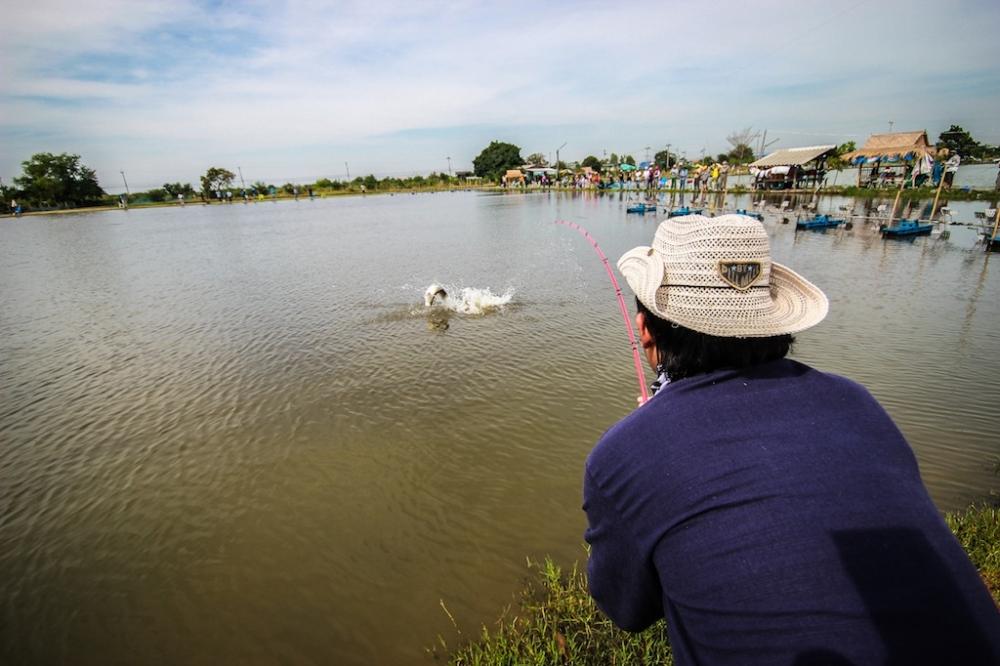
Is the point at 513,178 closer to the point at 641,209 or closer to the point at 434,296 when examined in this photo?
Answer: the point at 641,209

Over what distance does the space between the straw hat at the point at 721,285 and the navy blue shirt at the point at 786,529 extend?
17 cm

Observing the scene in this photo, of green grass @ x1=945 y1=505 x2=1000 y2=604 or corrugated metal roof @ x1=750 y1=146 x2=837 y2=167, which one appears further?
corrugated metal roof @ x1=750 y1=146 x2=837 y2=167

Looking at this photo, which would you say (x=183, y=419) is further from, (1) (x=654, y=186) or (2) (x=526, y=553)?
(1) (x=654, y=186)

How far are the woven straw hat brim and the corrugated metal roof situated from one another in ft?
159

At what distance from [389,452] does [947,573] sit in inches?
230

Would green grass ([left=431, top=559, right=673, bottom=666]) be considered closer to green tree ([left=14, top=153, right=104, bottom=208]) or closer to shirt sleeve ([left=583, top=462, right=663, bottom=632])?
shirt sleeve ([left=583, top=462, right=663, bottom=632])

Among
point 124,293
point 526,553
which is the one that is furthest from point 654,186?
point 526,553

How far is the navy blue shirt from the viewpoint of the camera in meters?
1.04

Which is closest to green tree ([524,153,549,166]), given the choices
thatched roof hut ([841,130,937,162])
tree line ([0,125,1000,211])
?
tree line ([0,125,1000,211])

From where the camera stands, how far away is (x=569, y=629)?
3426 millimetres

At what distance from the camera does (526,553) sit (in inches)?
178

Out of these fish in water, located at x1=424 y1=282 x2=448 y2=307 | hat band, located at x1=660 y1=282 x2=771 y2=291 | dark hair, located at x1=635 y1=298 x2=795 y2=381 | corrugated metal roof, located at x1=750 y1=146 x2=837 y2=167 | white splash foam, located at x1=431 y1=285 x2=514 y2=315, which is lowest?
white splash foam, located at x1=431 y1=285 x2=514 y2=315

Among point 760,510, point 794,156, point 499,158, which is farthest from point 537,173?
point 760,510

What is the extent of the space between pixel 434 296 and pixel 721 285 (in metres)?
11.8
